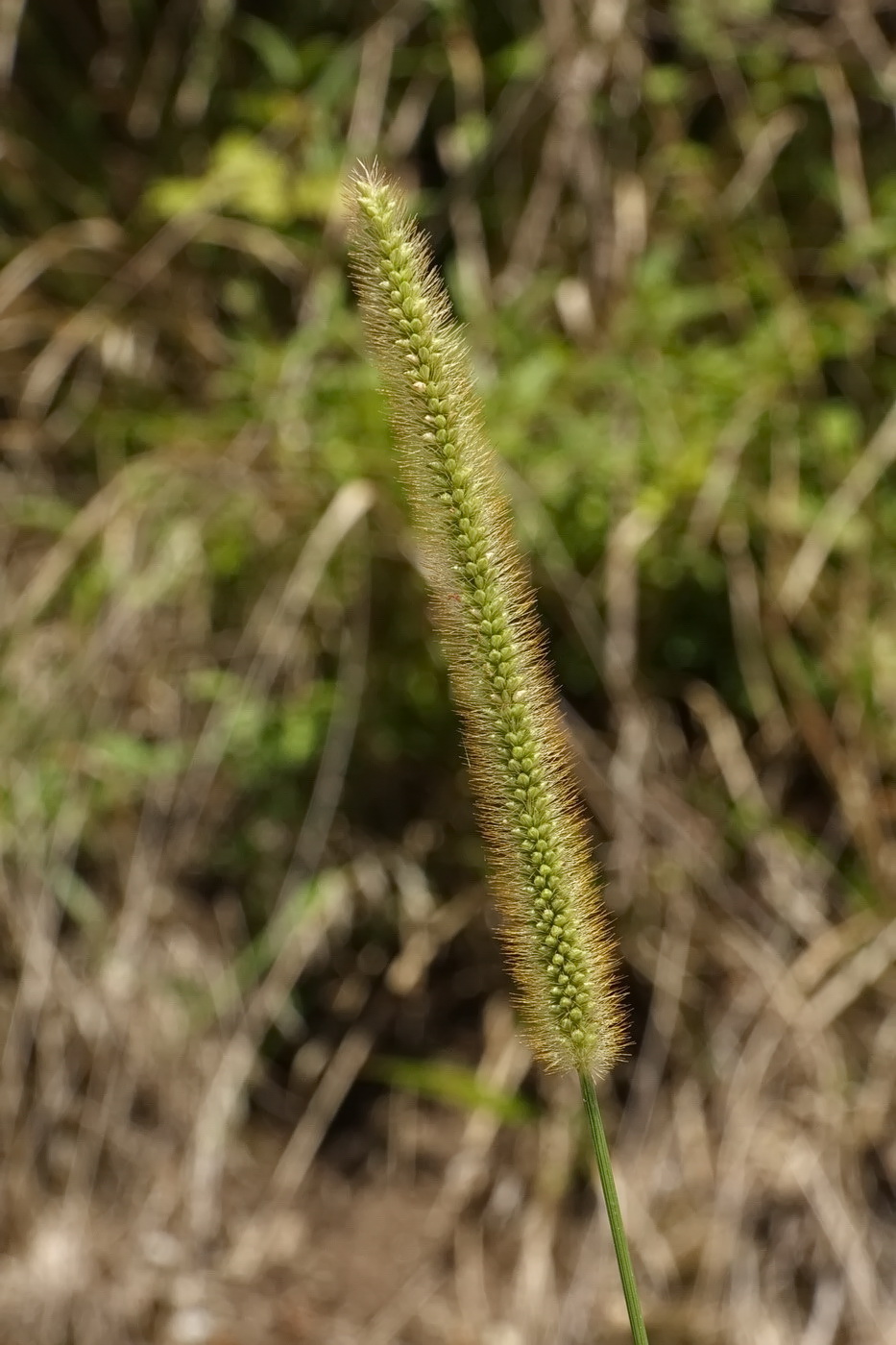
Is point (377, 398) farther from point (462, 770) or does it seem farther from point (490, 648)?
point (490, 648)

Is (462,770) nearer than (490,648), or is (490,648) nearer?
(490,648)

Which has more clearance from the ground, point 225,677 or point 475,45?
point 475,45

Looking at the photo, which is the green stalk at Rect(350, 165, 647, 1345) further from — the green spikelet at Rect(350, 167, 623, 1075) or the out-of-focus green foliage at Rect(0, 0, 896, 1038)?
the out-of-focus green foliage at Rect(0, 0, 896, 1038)

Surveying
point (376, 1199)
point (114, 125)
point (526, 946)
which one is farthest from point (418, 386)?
point (114, 125)

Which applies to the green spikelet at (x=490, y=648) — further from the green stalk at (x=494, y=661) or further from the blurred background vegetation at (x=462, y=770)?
the blurred background vegetation at (x=462, y=770)

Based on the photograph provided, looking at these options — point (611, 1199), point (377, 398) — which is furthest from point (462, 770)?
point (611, 1199)

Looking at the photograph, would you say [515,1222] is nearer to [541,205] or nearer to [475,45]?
[541,205]
